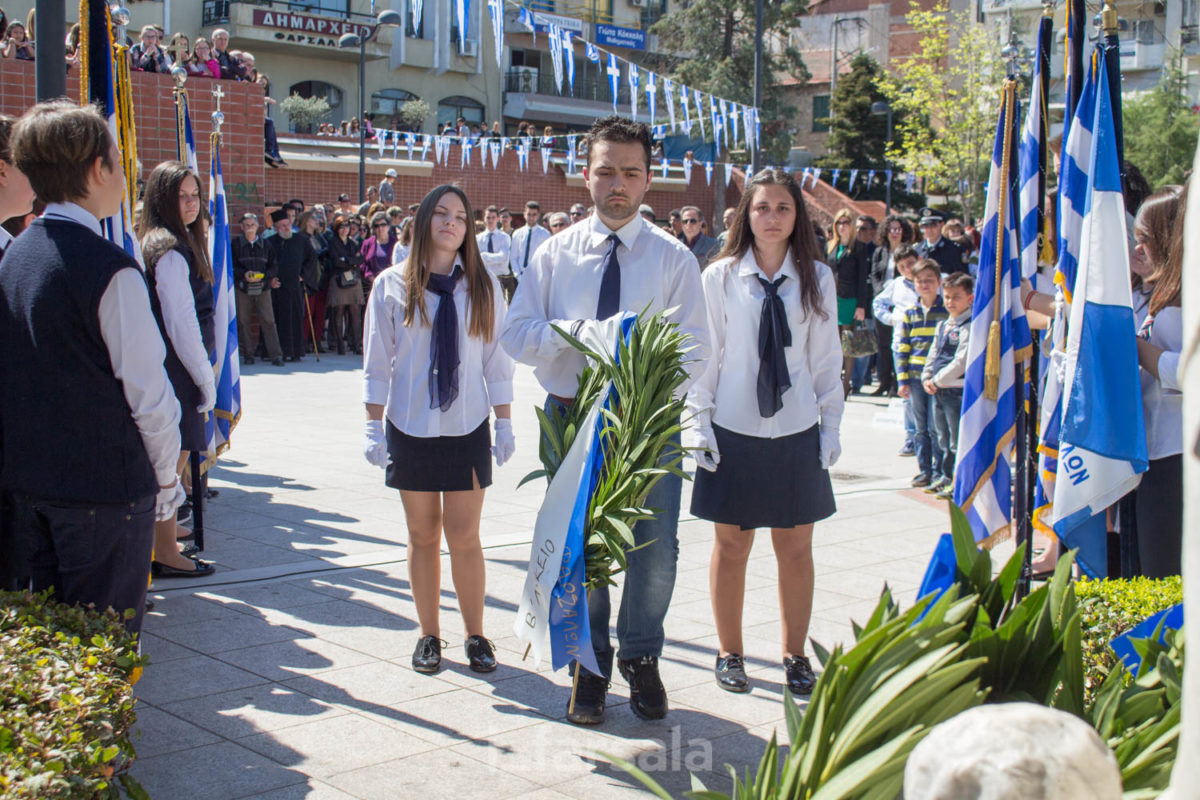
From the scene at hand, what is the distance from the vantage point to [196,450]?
652 centimetres

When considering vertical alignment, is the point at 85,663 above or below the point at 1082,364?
below

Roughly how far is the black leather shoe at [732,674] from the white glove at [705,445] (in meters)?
0.79

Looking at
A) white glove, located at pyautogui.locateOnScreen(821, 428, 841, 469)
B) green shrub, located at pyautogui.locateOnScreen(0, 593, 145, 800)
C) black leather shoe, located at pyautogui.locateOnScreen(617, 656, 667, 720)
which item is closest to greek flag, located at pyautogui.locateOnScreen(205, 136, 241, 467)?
black leather shoe, located at pyautogui.locateOnScreen(617, 656, 667, 720)

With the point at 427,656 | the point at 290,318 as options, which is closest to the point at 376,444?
the point at 427,656

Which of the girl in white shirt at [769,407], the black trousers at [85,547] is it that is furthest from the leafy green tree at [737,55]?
the black trousers at [85,547]

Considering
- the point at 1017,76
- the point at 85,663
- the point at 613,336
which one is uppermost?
the point at 1017,76

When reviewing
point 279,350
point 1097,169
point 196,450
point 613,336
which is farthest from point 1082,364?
point 279,350

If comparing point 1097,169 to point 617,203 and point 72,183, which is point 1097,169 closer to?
point 617,203

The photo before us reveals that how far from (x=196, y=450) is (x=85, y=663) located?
352 centimetres

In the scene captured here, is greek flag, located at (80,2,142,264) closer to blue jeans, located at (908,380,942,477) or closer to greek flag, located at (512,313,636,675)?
greek flag, located at (512,313,636,675)

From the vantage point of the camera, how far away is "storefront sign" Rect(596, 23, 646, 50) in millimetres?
49906

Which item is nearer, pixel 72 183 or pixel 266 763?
pixel 72 183

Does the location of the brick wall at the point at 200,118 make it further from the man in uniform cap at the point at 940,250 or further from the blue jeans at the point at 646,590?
the blue jeans at the point at 646,590

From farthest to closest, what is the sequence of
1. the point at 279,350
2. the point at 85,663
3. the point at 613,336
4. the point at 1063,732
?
1. the point at 279,350
2. the point at 613,336
3. the point at 85,663
4. the point at 1063,732
